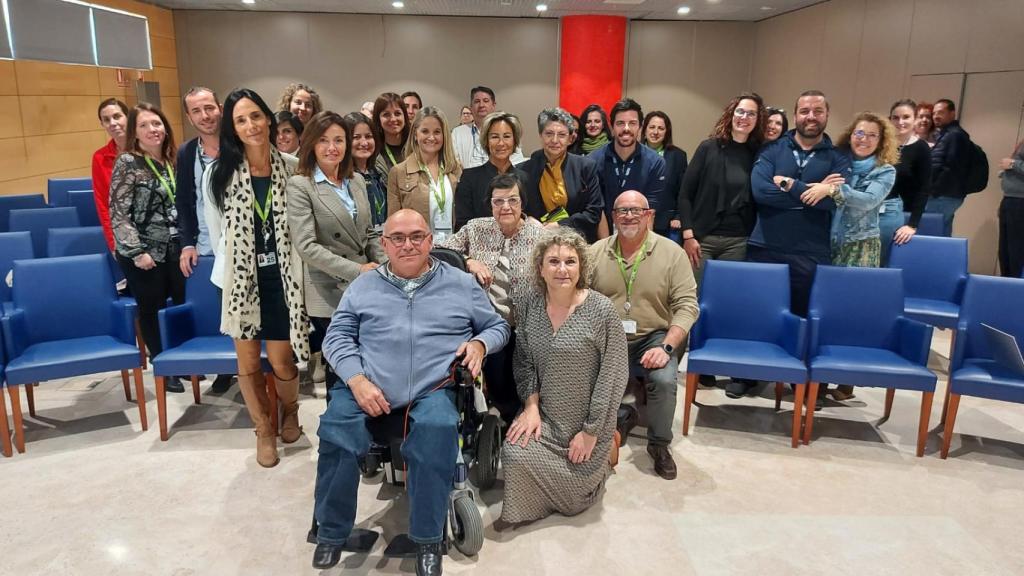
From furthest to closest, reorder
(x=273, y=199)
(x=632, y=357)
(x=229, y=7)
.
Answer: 1. (x=229, y=7)
2. (x=632, y=357)
3. (x=273, y=199)

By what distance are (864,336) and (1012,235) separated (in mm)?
3009

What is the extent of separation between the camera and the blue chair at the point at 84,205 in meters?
5.46

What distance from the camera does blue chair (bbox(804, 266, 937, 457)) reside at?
10.4 ft

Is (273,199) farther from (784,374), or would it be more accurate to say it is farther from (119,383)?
(784,374)

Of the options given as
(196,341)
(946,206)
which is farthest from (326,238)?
(946,206)

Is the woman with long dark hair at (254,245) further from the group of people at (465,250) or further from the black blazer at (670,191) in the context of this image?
the black blazer at (670,191)

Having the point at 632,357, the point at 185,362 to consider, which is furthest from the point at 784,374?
the point at 185,362

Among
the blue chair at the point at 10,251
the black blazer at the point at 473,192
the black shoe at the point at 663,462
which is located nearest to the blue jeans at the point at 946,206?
the black shoe at the point at 663,462

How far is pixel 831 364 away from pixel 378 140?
2790 millimetres

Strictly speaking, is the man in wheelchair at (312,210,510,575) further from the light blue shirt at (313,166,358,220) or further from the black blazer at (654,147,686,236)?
the black blazer at (654,147,686,236)

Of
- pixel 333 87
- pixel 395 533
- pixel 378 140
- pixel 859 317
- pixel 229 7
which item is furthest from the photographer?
pixel 333 87

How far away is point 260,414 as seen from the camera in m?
3.13

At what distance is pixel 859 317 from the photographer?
11.5 feet

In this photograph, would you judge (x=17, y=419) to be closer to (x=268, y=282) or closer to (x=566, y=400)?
(x=268, y=282)
